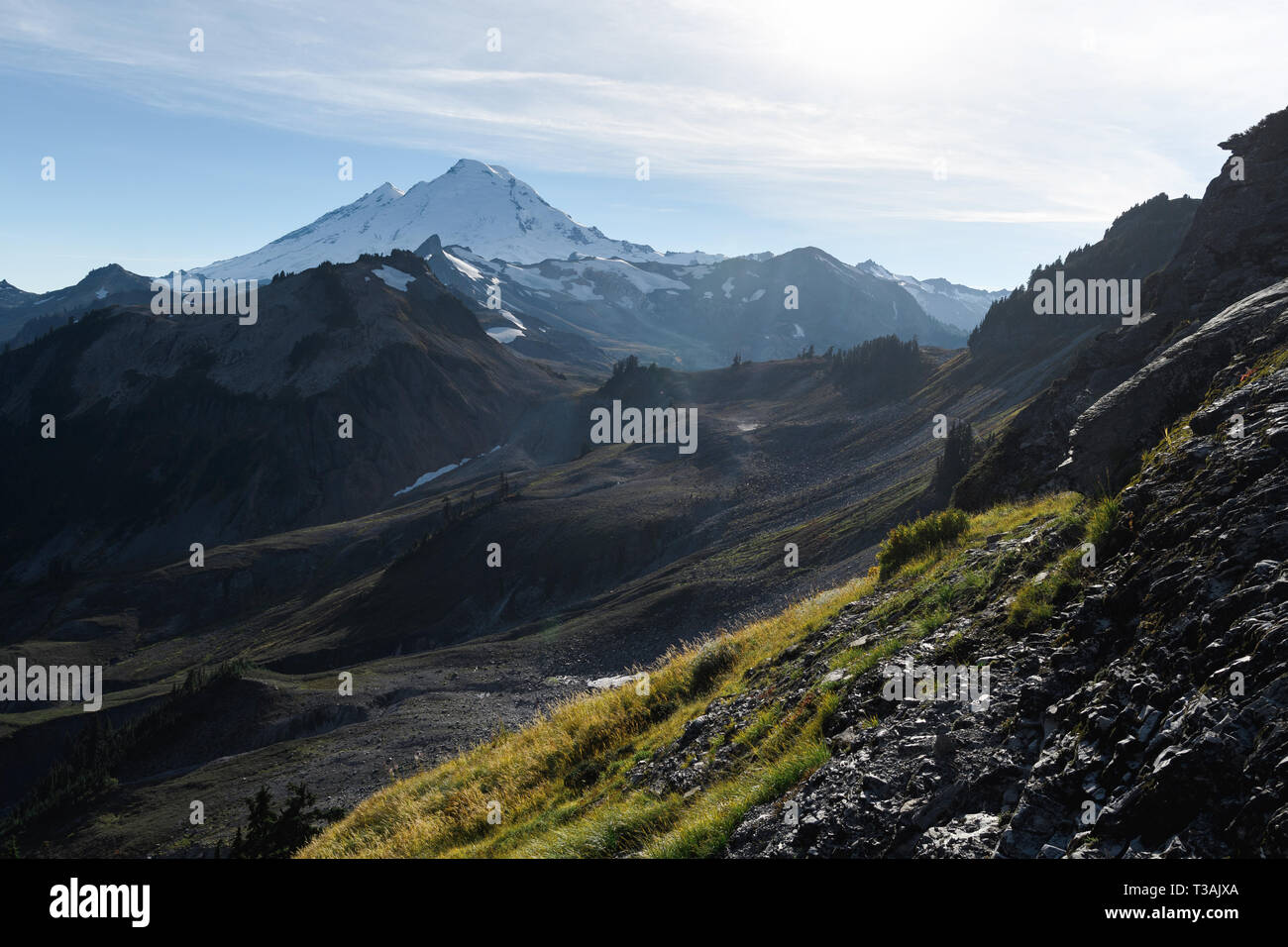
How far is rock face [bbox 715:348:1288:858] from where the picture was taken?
527 centimetres

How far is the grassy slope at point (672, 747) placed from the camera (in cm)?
863

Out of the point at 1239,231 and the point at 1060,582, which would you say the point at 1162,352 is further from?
the point at 1239,231

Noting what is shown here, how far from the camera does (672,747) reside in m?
11.5

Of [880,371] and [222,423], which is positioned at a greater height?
[880,371]

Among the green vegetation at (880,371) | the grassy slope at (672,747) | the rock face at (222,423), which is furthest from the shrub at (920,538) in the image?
the rock face at (222,423)

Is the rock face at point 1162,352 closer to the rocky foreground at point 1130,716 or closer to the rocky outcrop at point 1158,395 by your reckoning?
the rocky outcrop at point 1158,395

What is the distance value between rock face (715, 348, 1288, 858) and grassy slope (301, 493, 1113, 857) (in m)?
0.59

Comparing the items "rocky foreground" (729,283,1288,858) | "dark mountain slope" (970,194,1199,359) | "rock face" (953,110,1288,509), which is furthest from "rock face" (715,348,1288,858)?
"dark mountain slope" (970,194,1199,359)

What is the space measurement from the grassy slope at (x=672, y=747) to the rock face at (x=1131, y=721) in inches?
23.2

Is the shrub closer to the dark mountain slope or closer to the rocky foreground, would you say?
the rocky foreground

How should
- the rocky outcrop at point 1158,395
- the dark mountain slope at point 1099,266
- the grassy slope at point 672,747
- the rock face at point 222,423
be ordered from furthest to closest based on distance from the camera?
the rock face at point 222,423 → the dark mountain slope at point 1099,266 → the rocky outcrop at point 1158,395 → the grassy slope at point 672,747

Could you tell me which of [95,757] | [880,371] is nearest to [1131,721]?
[95,757]

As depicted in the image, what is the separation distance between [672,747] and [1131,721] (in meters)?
6.86
